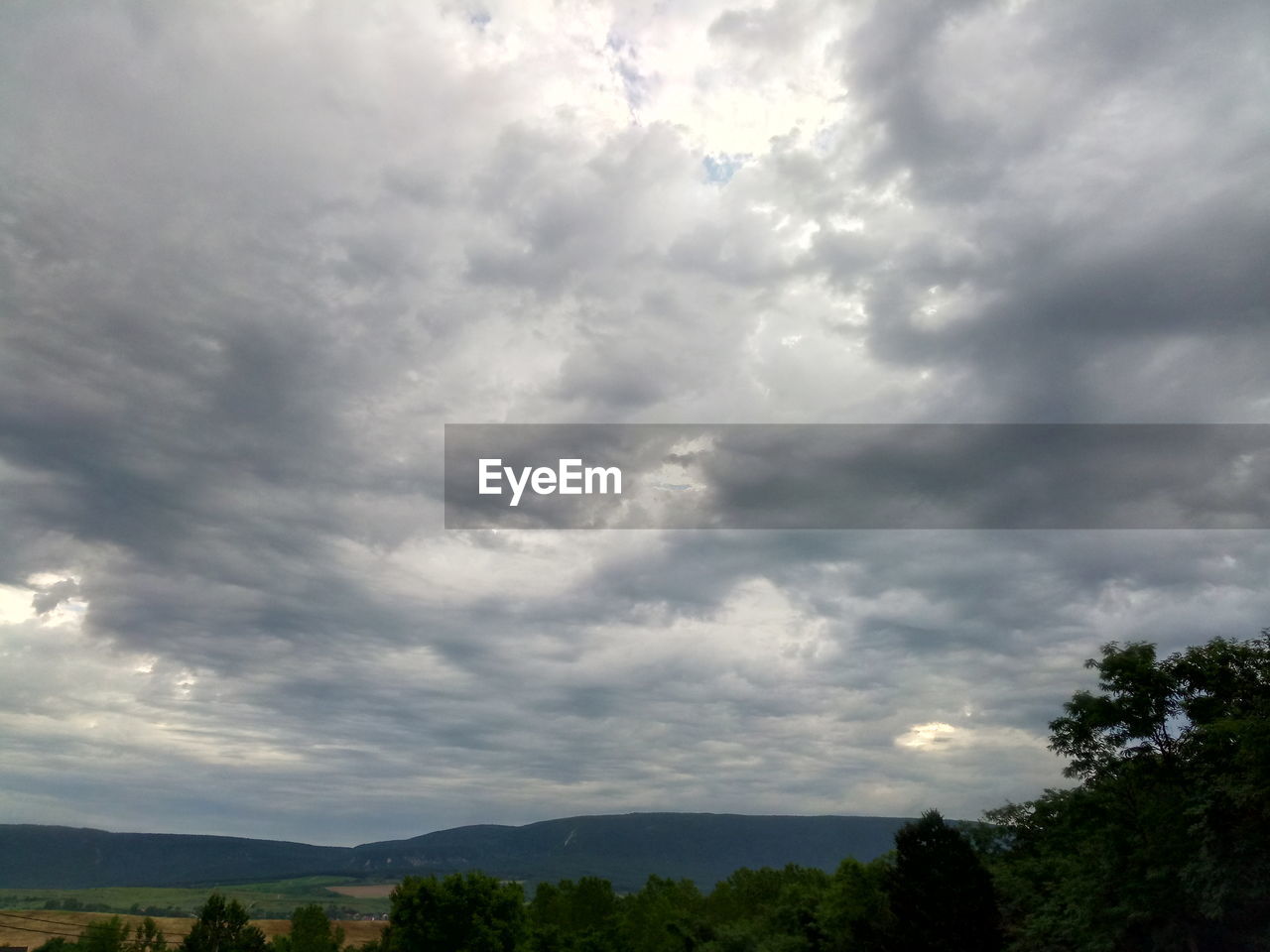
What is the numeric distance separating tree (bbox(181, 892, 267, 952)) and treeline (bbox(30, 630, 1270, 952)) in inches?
2142

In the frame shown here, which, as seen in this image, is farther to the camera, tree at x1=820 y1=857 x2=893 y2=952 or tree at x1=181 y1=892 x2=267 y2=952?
tree at x1=181 y1=892 x2=267 y2=952

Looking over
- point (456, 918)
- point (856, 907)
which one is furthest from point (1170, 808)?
point (456, 918)

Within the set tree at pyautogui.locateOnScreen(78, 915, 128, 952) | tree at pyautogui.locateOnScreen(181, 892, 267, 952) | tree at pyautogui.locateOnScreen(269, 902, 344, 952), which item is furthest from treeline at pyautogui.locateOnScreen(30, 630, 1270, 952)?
tree at pyautogui.locateOnScreen(78, 915, 128, 952)

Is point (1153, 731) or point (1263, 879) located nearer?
point (1263, 879)

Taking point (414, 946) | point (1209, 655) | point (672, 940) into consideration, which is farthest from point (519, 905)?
point (1209, 655)

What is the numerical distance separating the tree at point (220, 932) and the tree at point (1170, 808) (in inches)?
4921

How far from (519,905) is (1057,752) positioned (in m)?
66.2

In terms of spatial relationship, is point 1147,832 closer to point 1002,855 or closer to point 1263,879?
point 1263,879

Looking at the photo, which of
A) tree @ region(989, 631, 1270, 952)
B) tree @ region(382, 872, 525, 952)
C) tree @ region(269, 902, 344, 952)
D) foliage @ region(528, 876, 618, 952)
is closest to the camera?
tree @ region(989, 631, 1270, 952)

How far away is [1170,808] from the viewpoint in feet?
160

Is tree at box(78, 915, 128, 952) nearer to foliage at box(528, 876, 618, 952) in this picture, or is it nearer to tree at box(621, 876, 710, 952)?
foliage at box(528, 876, 618, 952)

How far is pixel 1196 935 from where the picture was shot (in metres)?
48.3

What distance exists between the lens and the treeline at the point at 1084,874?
45.0 meters

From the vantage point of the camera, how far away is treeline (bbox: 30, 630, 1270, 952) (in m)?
45.0
